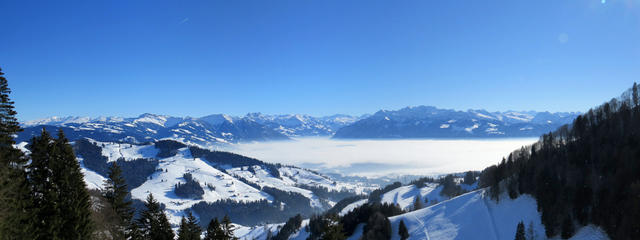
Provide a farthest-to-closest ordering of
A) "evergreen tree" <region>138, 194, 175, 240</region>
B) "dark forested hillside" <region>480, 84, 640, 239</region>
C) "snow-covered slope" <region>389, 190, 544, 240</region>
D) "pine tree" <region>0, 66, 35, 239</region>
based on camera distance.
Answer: "snow-covered slope" <region>389, 190, 544, 240</region>, "dark forested hillside" <region>480, 84, 640, 239</region>, "evergreen tree" <region>138, 194, 175, 240</region>, "pine tree" <region>0, 66, 35, 239</region>

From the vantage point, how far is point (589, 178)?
269ft

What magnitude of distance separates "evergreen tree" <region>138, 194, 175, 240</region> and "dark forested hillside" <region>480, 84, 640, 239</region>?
83.8 meters

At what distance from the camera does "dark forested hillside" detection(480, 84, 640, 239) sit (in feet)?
220

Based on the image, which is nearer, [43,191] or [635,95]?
[43,191]

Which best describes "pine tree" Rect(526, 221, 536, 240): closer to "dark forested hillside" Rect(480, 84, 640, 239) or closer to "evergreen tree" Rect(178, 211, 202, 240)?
"dark forested hillside" Rect(480, 84, 640, 239)

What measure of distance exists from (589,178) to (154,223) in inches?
4067

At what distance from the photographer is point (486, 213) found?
100000 mm

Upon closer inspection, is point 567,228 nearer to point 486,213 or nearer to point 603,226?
point 603,226

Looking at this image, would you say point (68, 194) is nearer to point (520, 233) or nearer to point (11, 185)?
point (11, 185)

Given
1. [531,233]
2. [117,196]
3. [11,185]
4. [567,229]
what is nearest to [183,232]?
[117,196]

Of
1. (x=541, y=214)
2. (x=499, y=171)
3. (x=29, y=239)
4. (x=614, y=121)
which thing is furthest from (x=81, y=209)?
(x=614, y=121)

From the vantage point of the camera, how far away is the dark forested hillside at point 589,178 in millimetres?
67000

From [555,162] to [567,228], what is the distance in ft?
132

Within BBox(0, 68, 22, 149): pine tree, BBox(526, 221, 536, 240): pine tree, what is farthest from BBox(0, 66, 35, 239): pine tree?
BBox(526, 221, 536, 240): pine tree
